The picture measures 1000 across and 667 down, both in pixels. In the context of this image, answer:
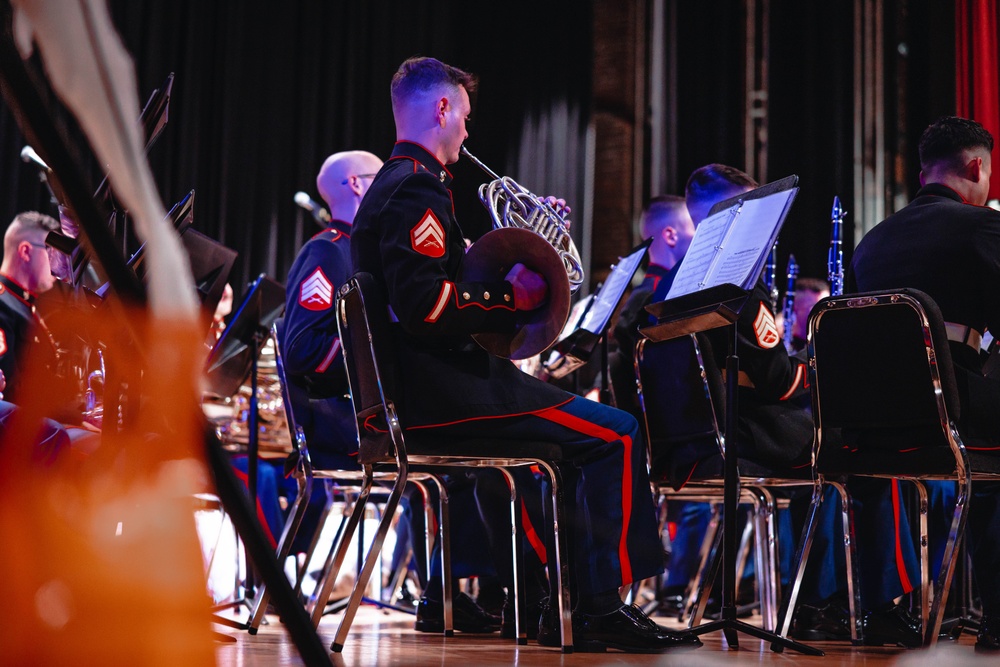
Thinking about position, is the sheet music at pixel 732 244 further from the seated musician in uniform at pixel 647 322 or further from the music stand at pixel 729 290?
the seated musician in uniform at pixel 647 322

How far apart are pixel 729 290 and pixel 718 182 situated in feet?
4.21

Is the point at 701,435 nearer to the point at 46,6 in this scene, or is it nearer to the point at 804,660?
the point at 804,660

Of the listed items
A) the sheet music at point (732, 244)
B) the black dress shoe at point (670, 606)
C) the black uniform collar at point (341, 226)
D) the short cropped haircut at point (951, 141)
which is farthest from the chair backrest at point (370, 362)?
the black dress shoe at point (670, 606)

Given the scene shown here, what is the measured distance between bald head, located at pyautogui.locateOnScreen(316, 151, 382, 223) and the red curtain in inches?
179

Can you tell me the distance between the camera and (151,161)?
669cm

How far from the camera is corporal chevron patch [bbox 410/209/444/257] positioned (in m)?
2.49

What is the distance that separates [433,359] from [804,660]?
3.62ft

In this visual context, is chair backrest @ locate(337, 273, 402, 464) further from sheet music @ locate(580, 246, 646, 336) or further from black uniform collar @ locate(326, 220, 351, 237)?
black uniform collar @ locate(326, 220, 351, 237)

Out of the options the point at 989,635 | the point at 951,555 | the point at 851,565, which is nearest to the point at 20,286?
the point at 851,565

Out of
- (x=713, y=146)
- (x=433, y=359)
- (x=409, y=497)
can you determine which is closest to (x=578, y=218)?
(x=713, y=146)

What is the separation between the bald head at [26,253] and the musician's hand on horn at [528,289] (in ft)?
8.44

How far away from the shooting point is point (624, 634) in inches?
99.1

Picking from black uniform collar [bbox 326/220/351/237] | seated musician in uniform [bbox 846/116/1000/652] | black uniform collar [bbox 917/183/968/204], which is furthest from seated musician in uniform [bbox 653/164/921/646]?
black uniform collar [bbox 326/220/351/237]

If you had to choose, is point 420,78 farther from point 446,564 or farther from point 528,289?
point 446,564
